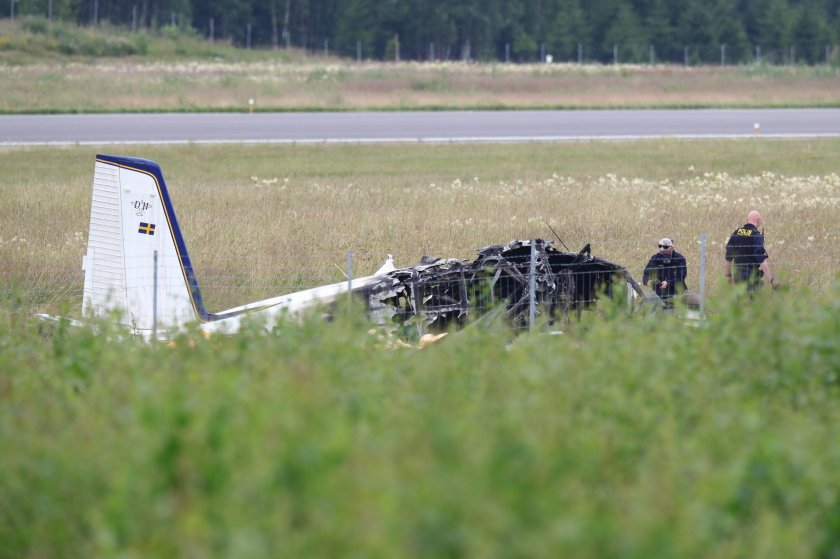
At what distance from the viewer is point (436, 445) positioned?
503 centimetres

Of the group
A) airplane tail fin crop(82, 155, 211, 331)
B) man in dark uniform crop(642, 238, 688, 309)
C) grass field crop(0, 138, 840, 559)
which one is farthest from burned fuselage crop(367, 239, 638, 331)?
grass field crop(0, 138, 840, 559)

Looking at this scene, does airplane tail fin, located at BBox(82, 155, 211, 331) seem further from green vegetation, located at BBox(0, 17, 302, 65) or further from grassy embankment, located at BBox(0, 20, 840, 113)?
green vegetation, located at BBox(0, 17, 302, 65)

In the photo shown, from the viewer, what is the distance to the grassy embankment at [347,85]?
42.6 meters

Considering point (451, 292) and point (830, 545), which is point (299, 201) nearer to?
point (451, 292)

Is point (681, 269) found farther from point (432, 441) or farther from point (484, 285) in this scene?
point (432, 441)

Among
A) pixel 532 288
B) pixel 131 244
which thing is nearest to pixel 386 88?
pixel 131 244

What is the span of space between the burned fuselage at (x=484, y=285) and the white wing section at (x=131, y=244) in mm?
2376

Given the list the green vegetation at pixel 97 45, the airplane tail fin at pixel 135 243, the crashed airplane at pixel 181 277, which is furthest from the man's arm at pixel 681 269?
the green vegetation at pixel 97 45

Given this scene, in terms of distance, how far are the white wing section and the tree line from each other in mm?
65597

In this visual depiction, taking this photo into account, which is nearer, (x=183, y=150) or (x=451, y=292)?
Answer: (x=451, y=292)

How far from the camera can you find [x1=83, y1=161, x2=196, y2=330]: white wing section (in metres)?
11.3

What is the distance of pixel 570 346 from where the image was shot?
785cm

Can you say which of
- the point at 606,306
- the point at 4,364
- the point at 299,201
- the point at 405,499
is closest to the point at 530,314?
the point at 606,306

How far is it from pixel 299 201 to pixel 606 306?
13.6 m
